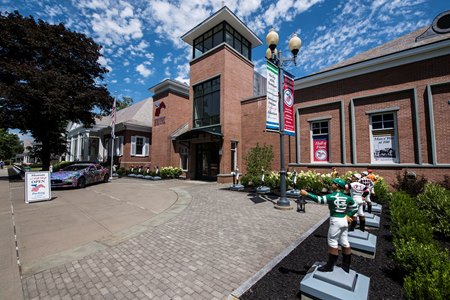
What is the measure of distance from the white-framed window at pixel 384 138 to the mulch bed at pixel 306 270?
321 inches

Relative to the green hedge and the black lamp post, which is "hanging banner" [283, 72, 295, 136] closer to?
the black lamp post

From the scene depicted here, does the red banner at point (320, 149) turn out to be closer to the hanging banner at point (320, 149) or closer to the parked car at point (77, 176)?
the hanging banner at point (320, 149)

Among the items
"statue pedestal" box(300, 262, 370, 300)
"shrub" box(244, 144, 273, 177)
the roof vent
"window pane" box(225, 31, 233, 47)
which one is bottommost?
"statue pedestal" box(300, 262, 370, 300)

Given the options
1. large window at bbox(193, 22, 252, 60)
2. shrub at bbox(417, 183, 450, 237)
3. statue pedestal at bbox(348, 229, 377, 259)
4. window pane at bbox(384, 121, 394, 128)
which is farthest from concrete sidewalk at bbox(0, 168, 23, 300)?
large window at bbox(193, 22, 252, 60)

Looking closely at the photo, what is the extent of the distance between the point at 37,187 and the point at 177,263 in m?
9.90

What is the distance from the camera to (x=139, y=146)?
2653cm

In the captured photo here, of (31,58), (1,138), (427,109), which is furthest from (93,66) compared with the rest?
(1,138)

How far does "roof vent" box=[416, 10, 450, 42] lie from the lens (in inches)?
442

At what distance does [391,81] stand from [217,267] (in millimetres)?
13151

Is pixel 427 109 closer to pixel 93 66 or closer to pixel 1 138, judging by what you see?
pixel 93 66

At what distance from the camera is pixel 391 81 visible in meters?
11.3

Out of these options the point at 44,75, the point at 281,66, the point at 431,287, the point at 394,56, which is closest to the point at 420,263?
the point at 431,287

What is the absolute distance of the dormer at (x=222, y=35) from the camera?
18.2 m

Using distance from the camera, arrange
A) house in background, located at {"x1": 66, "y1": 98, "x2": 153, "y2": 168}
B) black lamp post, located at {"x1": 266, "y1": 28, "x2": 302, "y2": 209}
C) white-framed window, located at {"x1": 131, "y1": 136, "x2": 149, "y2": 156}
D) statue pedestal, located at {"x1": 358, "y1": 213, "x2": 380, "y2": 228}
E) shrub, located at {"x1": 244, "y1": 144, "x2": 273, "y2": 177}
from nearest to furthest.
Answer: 1. statue pedestal, located at {"x1": 358, "y1": 213, "x2": 380, "y2": 228}
2. black lamp post, located at {"x1": 266, "y1": 28, "x2": 302, "y2": 209}
3. shrub, located at {"x1": 244, "y1": 144, "x2": 273, "y2": 177}
4. house in background, located at {"x1": 66, "y1": 98, "x2": 153, "y2": 168}
5. white-framed window, located at {"x1": 131, "y1": 136, "x2": 149, "y2": 156}
